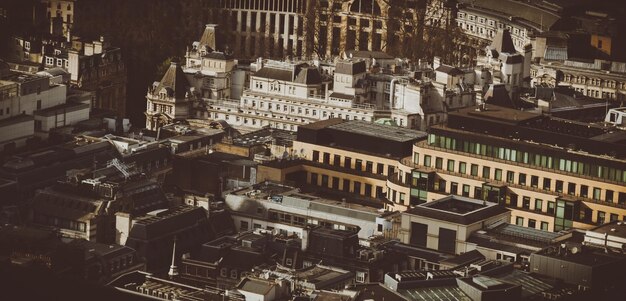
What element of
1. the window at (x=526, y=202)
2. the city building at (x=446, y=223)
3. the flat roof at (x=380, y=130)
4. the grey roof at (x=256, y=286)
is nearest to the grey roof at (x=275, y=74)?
the flat roof at (x=380, y=130)

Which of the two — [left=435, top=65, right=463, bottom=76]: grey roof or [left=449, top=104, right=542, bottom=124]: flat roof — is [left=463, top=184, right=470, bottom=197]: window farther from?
[left=435, top=65, right=463, bottom=76]: grey roof

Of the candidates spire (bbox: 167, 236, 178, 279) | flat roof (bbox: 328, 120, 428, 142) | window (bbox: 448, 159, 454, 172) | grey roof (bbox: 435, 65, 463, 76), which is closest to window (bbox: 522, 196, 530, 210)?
window (bbox: 448, 159, 454, 172)

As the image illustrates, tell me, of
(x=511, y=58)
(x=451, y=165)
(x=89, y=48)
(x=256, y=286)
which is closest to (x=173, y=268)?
(x=256, y=286)

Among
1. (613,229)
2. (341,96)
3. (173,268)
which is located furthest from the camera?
(341,96)

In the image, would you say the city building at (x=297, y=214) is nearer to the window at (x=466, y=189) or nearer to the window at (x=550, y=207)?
the window at (x=466, y=189)

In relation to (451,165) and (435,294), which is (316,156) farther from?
(435,294)

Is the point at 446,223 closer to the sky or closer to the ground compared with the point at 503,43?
closer to the ground

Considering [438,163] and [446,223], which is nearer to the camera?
[446,223]
